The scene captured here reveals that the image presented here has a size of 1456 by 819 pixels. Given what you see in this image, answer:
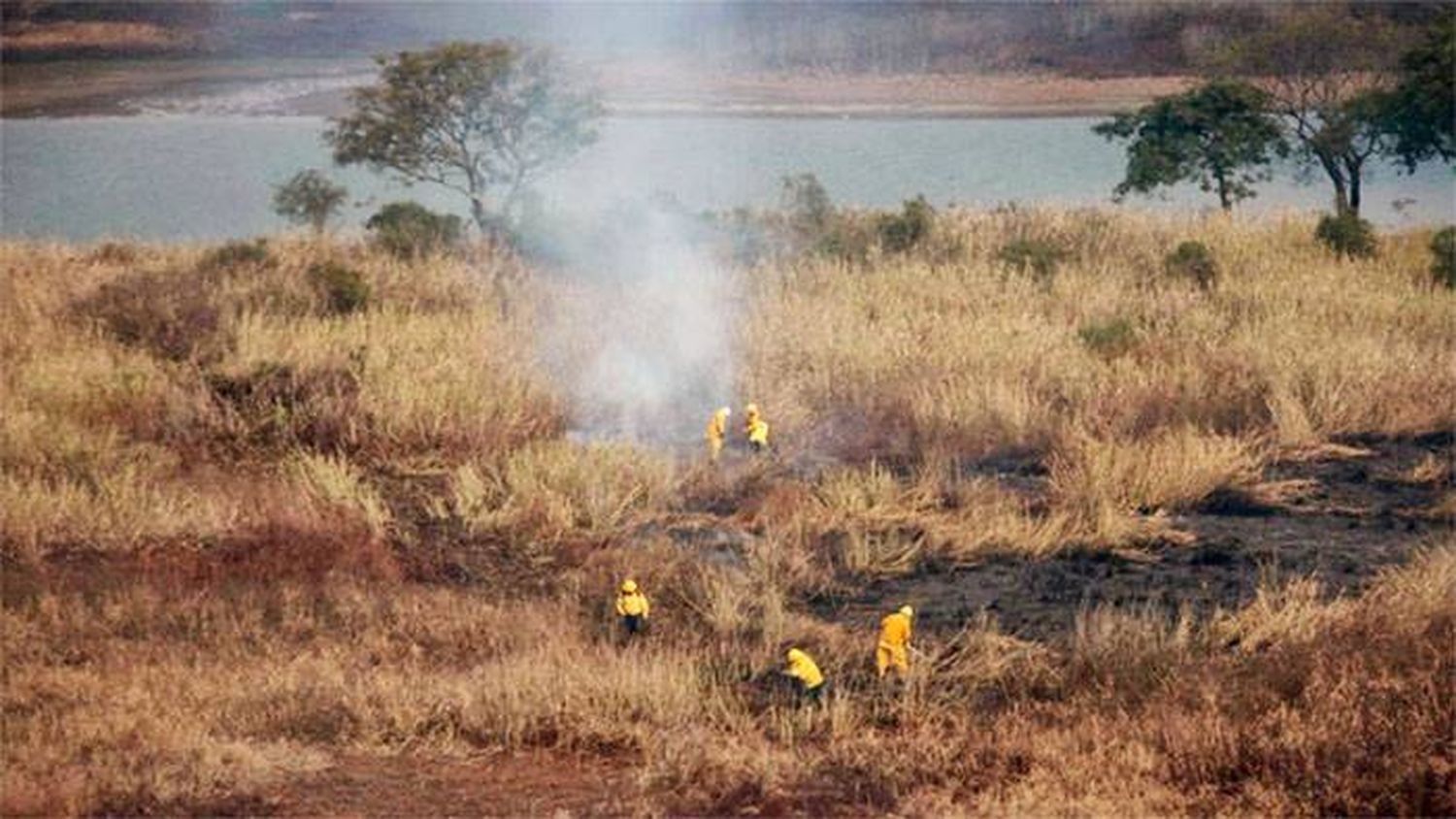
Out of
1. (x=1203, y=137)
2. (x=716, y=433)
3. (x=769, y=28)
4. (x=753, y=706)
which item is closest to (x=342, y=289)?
(x=716, y=433)

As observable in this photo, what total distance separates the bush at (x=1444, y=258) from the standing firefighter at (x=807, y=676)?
10.0 metres

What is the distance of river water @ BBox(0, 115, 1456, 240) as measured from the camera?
2422cm

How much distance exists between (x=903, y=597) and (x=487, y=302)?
6.87 m

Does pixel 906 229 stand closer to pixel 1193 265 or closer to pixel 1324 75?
pixel 1193 265

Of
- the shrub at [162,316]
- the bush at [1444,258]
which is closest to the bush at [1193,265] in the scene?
the bush at [1444,258]

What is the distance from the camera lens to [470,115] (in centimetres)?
1928

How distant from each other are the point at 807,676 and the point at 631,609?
1.21 meters

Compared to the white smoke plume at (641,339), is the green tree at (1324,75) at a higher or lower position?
higher

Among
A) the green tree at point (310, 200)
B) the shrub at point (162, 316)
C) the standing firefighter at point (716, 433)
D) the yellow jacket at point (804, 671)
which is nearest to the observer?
the yellow jacket at point (804, 671)

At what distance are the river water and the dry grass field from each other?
305 inches

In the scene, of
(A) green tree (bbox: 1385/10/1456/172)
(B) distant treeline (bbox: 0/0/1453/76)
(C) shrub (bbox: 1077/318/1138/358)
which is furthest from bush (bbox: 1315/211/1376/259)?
(B) distant treeline (bbox: 0/0/1453/76)

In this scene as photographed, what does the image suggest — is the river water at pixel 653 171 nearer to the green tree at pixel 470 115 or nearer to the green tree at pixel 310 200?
the green tree at pixel 310 200

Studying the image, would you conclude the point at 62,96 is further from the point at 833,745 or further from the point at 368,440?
the point at 833,745

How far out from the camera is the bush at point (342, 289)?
45.6 feet
